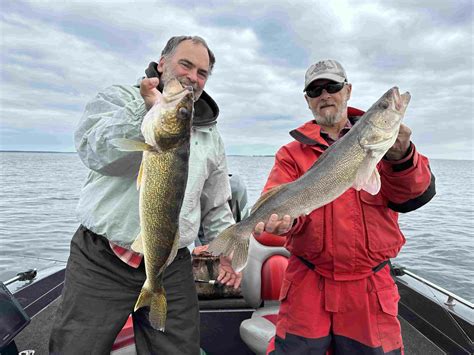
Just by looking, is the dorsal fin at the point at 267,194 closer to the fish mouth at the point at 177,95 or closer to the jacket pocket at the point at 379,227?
the jacket pocket at the point at 379,227

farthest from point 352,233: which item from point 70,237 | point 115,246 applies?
point 70,237

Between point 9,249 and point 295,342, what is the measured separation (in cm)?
1125

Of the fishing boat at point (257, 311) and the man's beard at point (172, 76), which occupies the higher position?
the man's beard at point (172, 76)

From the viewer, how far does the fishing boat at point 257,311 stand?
3.88 m

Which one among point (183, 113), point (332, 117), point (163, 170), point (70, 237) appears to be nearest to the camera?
point (183, 113)

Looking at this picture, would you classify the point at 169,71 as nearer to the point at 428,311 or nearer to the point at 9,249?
the point at 428,311

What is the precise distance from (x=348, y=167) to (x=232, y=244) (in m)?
1.01

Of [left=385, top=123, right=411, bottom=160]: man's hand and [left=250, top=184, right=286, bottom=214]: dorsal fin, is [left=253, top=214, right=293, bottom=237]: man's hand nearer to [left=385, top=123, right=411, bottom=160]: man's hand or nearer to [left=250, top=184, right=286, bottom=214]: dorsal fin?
[left=250, top=184, right=286, bottom=214]: dorsal fin

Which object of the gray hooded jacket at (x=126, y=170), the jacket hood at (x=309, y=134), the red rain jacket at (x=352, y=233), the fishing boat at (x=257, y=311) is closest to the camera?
the gray hooded jacket at (x=126, y=170)

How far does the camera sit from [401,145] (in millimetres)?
2502

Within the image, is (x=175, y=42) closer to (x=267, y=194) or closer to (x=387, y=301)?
(x=267, y=194)

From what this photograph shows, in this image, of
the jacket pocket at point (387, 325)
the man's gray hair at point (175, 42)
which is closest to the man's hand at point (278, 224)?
the jacket pocket at point (387, 325)

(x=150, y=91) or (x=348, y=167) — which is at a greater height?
(x=150, y=91)

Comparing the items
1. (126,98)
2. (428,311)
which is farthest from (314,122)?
(428,311)
